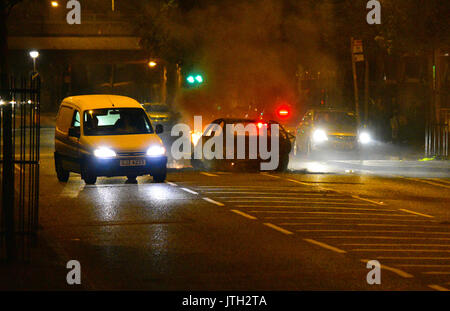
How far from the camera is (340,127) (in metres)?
29.5

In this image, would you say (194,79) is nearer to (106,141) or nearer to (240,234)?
(106,141)

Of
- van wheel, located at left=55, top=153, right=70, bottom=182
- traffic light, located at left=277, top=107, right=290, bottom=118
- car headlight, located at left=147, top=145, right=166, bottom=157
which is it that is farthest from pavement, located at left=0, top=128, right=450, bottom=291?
traffic light, located at left=277, top=107, right=290, bottom=118

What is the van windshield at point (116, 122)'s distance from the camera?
1967 centimetres

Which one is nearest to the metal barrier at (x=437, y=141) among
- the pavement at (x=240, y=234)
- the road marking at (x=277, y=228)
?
the pavement at (x=240, y=234)

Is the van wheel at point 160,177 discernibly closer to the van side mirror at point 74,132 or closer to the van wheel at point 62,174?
the van side mirror at point 74,132

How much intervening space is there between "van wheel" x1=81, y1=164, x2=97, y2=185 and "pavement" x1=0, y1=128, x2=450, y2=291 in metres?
0.26

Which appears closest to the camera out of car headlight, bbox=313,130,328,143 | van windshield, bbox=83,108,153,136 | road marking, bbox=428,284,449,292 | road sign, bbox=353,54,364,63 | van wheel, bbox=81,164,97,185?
road marking, bbox=428,284,449,292

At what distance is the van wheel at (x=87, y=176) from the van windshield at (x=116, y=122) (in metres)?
0.91

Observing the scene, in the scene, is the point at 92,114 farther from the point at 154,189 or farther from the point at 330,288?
A: the point at 330,288

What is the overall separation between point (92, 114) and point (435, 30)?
10.1 meters

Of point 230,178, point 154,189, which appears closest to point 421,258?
point 154,189

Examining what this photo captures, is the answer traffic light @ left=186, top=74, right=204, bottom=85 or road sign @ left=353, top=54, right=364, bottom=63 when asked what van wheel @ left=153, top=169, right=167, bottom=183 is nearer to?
road sign @ left=353, top=54, right=364, bottom=63

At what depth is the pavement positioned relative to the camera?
963 cm

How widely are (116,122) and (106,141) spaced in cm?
93
